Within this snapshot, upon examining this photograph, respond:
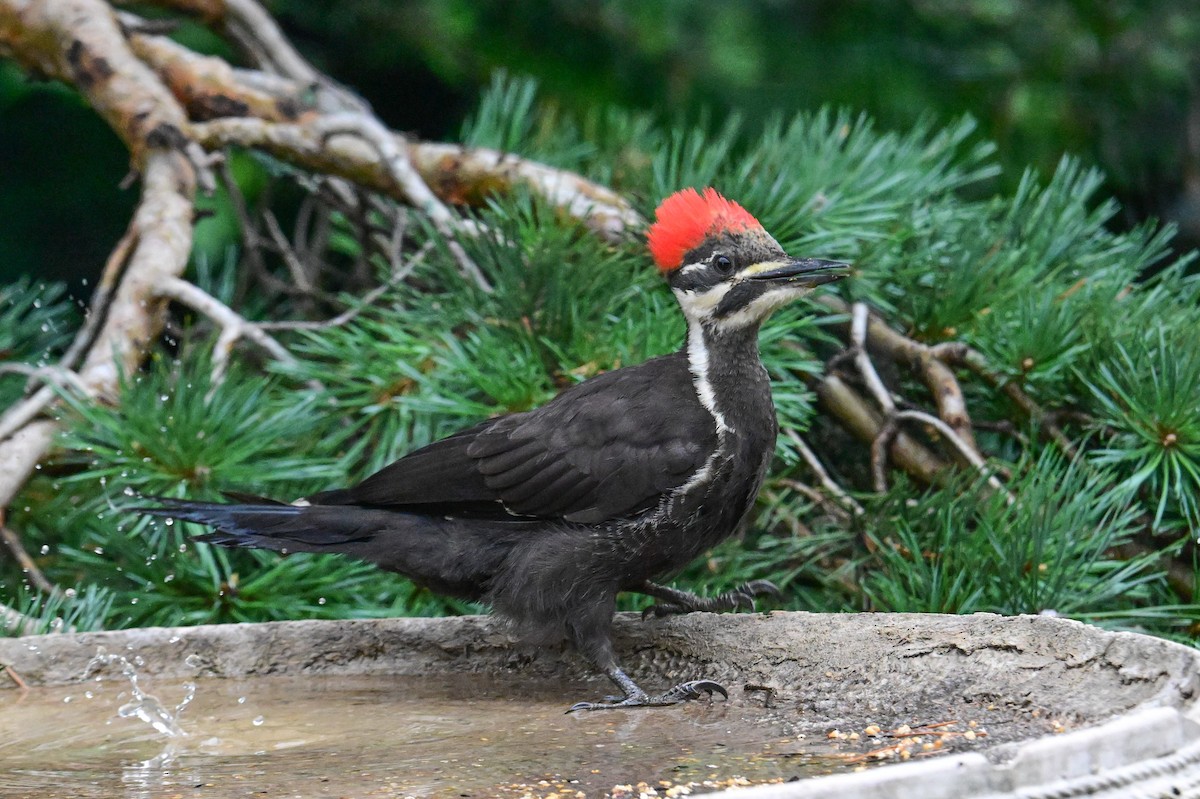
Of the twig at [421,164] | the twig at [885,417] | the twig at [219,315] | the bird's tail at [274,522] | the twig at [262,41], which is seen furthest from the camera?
the twig at [262,41]

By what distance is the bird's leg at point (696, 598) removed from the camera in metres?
2.34

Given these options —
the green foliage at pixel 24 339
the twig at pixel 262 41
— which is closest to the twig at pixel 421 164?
the twig at pixel 262 41

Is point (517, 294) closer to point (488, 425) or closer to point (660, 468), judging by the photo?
point (488, 425)

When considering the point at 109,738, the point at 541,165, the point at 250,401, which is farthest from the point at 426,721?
the point at 541,165

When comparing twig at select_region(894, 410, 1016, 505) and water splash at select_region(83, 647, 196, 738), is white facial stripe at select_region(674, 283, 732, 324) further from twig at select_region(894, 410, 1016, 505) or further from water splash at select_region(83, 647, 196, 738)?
water splash at select_region(83, 647, 196, 738)

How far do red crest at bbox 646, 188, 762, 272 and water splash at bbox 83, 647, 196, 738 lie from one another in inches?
43.0

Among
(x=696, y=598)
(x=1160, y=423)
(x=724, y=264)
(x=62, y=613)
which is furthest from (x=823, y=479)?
(x=62, y=613)

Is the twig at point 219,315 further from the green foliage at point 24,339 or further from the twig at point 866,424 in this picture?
the twig at point 866,424

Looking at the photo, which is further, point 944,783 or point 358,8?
point 358,8

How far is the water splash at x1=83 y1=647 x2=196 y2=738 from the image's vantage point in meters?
1.82

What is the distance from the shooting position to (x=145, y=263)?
2697 mm

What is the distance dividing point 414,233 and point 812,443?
1.00m

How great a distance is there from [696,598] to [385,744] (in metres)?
0.79

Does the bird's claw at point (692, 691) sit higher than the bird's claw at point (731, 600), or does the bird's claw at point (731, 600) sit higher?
the bird's claw at point (692, 691)
